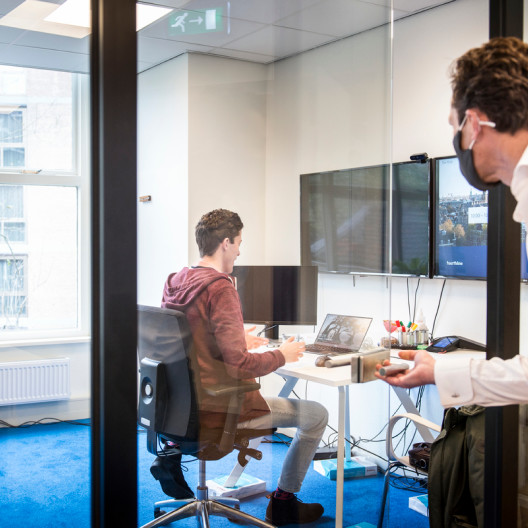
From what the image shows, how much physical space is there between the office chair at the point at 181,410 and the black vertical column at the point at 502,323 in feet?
2.42

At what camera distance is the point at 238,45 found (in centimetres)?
196

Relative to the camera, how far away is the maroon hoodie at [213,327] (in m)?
1.82

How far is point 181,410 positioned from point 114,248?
0.71 meters

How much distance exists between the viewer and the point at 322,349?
7.27ft

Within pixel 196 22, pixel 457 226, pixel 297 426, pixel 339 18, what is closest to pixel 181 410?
pixel 297 426

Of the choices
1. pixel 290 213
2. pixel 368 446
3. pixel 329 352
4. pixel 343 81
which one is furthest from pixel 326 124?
pixel 368 446

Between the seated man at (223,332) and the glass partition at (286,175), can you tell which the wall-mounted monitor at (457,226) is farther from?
the seated man at (223,332)

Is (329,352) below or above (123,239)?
below

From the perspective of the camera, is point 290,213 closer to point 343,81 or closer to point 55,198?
point 343,81

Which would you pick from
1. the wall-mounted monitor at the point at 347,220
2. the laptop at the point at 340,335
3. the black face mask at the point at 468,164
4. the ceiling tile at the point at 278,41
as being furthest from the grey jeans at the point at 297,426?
the ceiling tile at the point at 278,41

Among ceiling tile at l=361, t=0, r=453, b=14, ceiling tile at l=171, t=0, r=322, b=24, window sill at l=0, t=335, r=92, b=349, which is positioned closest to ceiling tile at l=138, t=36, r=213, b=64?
ceiling tile at l=171, t=0, r=322, b=24

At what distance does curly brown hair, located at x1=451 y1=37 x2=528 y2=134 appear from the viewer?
134 centimetres

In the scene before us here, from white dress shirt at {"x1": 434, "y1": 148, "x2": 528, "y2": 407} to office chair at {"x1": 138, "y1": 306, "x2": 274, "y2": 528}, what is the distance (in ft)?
2.32

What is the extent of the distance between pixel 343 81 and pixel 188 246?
98cm
